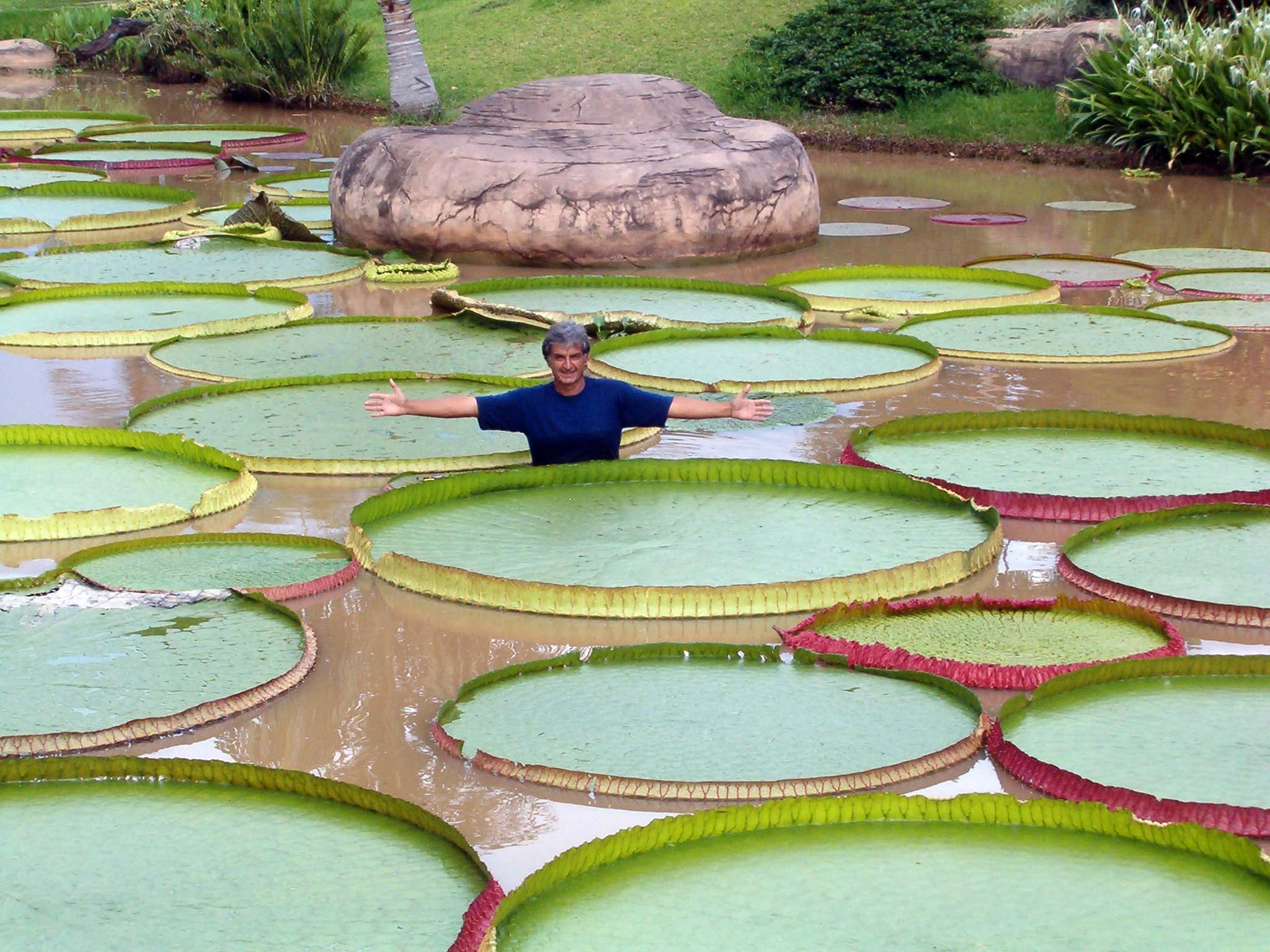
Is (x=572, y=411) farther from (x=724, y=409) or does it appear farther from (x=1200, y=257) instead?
(x=1200, y=257)

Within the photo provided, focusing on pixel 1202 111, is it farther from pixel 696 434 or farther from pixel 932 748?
pixel 932 748

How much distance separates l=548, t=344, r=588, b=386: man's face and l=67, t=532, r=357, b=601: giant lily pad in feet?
2.55

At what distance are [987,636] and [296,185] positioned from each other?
8.88m

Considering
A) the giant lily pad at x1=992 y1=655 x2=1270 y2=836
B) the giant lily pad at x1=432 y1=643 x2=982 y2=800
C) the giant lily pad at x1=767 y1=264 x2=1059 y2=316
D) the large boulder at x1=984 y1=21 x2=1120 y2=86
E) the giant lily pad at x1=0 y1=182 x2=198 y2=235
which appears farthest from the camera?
the large boulder at x1=984 y1=21 x2=1120 y2=86

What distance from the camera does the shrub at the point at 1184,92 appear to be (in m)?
11.5

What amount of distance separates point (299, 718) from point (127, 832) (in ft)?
2.20

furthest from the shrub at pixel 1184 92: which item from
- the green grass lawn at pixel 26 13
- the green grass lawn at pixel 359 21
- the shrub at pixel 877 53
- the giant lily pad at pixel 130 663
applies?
the green grass lawn at pixel 26 13

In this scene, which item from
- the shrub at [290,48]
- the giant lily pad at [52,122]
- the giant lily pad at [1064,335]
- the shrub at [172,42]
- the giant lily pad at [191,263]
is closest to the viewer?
the giant lily pad at [1064,335]

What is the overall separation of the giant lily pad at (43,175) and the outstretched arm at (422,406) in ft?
25.9

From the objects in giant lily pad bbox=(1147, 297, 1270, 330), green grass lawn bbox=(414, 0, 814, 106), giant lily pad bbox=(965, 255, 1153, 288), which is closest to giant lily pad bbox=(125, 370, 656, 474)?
giant lily pad bbox=(1147, 297, 1270, 330)

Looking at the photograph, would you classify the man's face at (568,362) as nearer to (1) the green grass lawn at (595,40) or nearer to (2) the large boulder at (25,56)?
(1) the green grass lawn at (595,40)

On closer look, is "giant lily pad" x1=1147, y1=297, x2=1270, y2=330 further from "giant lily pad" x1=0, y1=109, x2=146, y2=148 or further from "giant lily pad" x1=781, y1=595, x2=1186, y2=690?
"giant lily pad" x1=0, y1=109, x2=146, y2=148

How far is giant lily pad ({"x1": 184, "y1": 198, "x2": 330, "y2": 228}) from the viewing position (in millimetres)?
9984

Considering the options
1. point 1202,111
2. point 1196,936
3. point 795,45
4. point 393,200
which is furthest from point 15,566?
point 795,45
